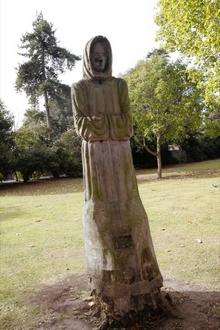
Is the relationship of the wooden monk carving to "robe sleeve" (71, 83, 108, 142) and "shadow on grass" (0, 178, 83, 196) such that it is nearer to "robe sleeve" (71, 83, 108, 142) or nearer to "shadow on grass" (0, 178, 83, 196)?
"robe sleeve" (71, 83, 108, 142)

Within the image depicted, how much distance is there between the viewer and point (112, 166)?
5.10 m

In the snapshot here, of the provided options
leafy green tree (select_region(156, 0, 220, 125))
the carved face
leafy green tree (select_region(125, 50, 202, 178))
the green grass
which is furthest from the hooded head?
leafy green tree (select_region(125, 50, 202, 178))

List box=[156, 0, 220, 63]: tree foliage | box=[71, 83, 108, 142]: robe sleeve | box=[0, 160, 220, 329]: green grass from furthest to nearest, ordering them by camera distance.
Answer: box=[156, 0, 220, 63]: tree foliage < box=[0, 160, 220, 329]: green grass < box=[71, 83, 108, 142]: robe sleeve

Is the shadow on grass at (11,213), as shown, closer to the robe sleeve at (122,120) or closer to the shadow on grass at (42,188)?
the shadow on grass at (42,188)

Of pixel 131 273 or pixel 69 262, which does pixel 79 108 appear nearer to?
pixel 131 273

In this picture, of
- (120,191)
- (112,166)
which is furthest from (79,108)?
(120,191)

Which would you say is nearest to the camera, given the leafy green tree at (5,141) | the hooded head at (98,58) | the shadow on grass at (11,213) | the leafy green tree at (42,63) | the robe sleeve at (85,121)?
the robe sleeve at (85,121)

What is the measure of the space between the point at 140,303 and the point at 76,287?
1612 millimetres

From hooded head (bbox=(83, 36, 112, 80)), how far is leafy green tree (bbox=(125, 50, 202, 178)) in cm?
1707

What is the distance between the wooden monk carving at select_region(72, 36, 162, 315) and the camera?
509 cm

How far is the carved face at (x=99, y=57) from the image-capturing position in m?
5.16

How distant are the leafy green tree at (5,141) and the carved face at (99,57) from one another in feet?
66.4

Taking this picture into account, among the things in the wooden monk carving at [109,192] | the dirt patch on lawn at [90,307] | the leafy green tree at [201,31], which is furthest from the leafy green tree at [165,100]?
the wooden monk carving at [109,192]

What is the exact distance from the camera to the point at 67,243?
936 centimetres
